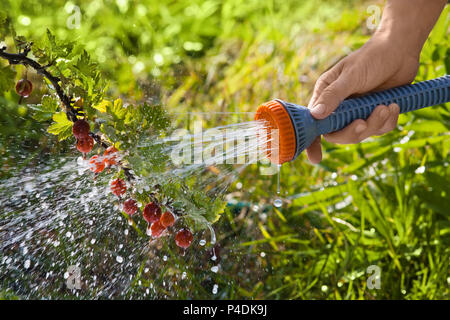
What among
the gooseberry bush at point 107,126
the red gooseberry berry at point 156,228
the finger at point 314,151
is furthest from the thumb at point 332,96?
the red gooseberry berry at point 156,228

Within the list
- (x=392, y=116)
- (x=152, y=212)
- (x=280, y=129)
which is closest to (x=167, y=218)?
(x=152, y=212)

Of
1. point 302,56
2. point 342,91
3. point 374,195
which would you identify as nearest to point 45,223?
point 342,91

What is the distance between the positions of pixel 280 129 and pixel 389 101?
304mm

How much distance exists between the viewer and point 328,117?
37.4 inches

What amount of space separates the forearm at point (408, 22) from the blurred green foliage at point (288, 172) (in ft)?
1.24

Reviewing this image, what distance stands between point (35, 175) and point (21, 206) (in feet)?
0.25

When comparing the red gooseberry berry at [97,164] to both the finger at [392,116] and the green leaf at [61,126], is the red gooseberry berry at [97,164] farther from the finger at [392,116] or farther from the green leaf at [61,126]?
the finger at [392,116]

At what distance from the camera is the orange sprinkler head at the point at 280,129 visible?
33.7 inches

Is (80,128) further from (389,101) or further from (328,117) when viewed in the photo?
(389,101)

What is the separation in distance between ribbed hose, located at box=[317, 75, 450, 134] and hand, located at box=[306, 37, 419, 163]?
0.01 meters

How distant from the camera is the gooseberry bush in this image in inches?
30.0

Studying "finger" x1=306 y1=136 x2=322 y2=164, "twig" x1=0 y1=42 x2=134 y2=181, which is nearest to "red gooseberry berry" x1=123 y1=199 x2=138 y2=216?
"twig" x1=0 y1=42 x2=134 y2=181
